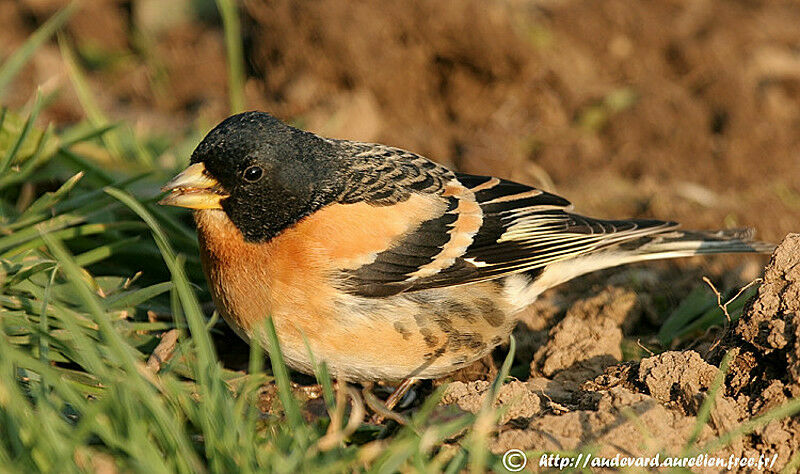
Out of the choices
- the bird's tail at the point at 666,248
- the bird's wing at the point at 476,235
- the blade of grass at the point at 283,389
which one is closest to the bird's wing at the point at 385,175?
the bird's wing at the point at 476,235

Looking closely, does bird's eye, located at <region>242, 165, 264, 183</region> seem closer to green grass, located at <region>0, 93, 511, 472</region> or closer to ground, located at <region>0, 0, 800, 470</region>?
green grass, located at <region>0, 93, 511, 472</region>

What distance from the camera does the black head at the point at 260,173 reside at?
3615 millimetres

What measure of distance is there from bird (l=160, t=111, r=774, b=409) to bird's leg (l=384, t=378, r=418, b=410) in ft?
0.03

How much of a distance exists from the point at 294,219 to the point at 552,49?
3869 millimetres

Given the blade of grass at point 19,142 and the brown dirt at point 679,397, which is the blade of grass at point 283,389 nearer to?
the brown dirt at point 679,397

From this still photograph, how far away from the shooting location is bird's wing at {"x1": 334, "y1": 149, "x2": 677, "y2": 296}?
3.75 m

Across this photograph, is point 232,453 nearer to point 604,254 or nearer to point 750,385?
point 750,385

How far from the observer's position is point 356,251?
3.68 metres

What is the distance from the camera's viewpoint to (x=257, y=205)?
367 centimetres

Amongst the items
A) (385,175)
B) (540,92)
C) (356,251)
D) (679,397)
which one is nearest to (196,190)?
(356,251)

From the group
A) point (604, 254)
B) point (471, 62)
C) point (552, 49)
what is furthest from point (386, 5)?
point (604, 254)

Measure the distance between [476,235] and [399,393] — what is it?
763mm

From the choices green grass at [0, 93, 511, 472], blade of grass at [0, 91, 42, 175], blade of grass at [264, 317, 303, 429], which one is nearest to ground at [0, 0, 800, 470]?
green grass at [0, 93, 511, 472]

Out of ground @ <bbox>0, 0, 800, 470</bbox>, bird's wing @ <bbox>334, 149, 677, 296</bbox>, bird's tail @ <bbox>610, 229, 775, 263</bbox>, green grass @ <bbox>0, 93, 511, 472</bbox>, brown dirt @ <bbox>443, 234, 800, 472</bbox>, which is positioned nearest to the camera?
green grass @ <bbox>0, 93, 511, 472</bbox>
